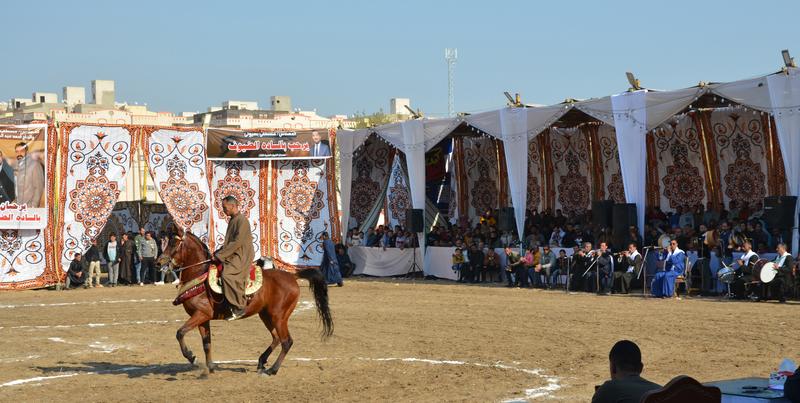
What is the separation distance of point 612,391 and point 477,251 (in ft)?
66.8

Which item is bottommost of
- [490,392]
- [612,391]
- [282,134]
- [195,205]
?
[490,392]

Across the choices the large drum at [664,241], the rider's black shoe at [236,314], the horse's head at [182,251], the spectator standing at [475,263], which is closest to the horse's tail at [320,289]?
the rider's black shoe at [236,314]

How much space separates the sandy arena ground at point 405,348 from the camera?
1010cm

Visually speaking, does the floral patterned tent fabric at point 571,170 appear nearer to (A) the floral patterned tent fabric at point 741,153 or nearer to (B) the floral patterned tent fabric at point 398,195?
(A) the floral patterned tent fabric at point 741,153

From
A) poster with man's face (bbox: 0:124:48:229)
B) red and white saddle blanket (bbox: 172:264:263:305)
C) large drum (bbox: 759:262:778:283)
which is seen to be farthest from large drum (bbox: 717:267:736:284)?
poster with man's face (bbox: 0:124:48:229)

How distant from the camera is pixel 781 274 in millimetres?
17969

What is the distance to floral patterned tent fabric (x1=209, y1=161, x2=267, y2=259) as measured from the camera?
2744cm

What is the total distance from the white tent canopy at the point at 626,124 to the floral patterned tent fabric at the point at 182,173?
478cm

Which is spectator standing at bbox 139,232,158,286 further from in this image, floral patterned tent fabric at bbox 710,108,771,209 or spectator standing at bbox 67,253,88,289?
floral patterned tent fabric at bbox 710,108,771,209

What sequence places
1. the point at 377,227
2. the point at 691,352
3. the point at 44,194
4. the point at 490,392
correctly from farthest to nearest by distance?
the point at 377,227, the point at 44,194, the point at 691,352, the point at 490,392

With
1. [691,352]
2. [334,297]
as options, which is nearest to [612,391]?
[691,352]

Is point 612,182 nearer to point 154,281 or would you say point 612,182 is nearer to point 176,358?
point 154,281

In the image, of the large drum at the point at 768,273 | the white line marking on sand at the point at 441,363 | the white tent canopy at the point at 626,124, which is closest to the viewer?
the white line marking on sand at the point at 441,363

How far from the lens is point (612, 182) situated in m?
26.5
